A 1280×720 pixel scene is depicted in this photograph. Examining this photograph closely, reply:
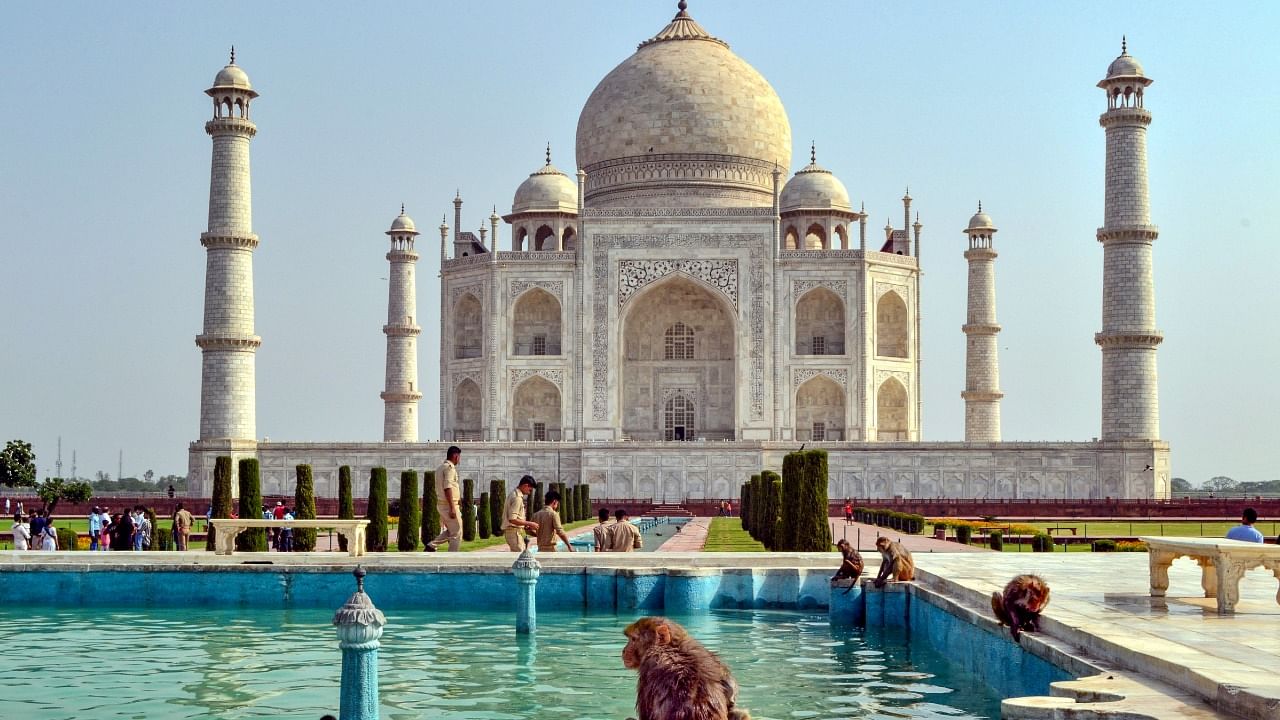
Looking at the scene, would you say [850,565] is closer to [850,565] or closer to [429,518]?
[850,565]

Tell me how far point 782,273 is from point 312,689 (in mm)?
25367

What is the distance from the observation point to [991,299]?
34.3 meters

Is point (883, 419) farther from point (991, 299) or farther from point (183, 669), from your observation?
point (183, 669)

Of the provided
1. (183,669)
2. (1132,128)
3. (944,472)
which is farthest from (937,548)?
(1132,128)

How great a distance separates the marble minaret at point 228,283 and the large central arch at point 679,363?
842cm

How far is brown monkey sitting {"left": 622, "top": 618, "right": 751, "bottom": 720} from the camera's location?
303 cm

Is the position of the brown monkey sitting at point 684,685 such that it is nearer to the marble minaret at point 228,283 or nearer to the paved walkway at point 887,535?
the paved walkway at point 887,535

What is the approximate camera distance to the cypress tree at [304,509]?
1420 cm

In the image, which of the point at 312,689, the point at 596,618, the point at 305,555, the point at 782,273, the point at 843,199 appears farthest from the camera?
the point at 843,199

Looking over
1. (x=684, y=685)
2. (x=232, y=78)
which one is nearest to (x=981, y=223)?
(x=232, y=78)

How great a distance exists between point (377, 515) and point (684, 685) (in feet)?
40.5

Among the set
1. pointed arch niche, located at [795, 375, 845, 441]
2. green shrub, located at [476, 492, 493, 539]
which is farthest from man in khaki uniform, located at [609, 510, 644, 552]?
pointed arch niche, located at [795, 375, 845, 441]

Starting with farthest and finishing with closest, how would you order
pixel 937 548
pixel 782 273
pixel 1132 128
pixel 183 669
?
pixel 782 273 → pixel 1132 128 → pixel 937 548 → pixel 183 669

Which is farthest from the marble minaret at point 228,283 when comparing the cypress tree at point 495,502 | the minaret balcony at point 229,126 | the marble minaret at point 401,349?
the cypress tree at point 495,502
